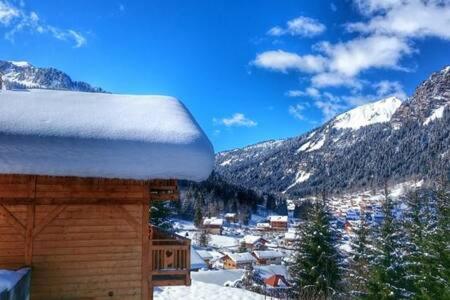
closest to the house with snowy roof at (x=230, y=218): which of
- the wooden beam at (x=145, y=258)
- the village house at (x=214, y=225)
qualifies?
the village house at (x=214, y=225)

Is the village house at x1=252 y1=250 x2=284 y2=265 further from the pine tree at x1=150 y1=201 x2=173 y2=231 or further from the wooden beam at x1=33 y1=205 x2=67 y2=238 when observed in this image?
the wooden beam at x1=33 y1=205 x2=67 y2=238

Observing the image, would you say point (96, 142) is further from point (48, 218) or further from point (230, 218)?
point (230, 218)

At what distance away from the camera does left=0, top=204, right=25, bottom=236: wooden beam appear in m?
9.91

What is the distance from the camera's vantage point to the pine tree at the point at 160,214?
28.2m

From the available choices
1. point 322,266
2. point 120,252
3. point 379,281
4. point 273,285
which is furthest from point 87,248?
point 273,285

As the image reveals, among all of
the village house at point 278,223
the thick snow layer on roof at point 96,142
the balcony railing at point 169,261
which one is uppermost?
the thick snow layer on roof at point 96,142

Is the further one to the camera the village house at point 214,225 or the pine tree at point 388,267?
the village house at point 214,225

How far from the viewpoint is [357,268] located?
28625 mm

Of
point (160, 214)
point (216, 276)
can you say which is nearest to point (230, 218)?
point (216, 276)

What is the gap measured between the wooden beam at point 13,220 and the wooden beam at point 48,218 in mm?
263

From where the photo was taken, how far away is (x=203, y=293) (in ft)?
61.8

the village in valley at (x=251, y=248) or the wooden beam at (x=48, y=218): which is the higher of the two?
the wooden beam at (x=48, y=218)

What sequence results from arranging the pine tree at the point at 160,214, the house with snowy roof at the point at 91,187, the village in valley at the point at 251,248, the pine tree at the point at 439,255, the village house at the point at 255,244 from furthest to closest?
1. the village house at the point at 255,244
2. the village in valley at the point at 251,248
3. the pine tree at the point at 160,214
4. the pine tree at the point at 439,255
5. the house with snowy roof at the point at 91,187

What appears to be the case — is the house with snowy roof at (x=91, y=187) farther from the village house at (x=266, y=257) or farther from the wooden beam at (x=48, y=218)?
the village house at (x=266, y=257)
